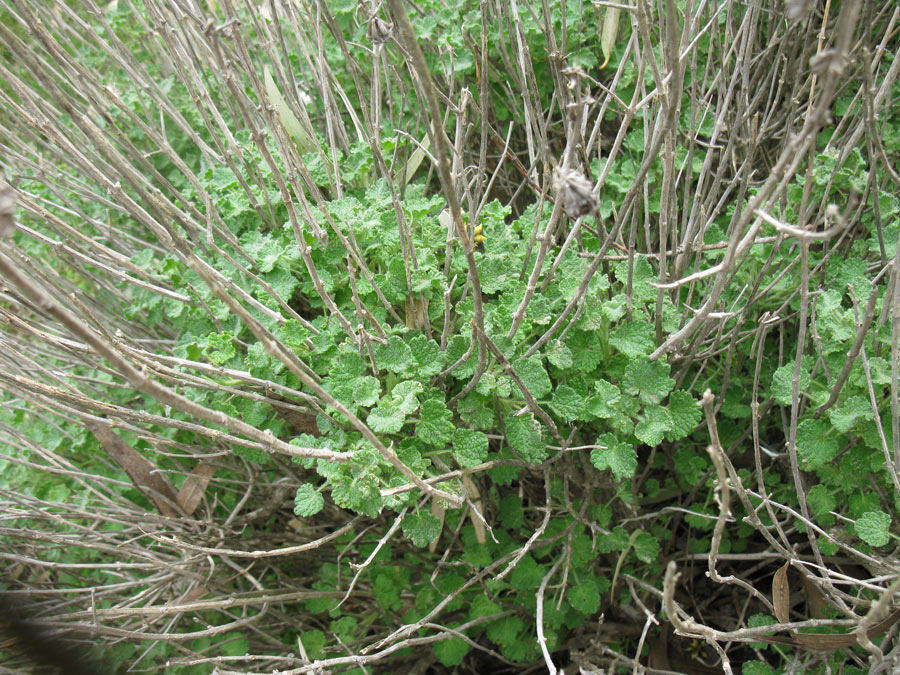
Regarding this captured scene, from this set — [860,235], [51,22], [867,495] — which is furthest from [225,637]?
[860,235]

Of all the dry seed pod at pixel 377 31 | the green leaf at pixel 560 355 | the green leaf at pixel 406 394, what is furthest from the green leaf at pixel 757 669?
the dry seed pod at pixel 377 31

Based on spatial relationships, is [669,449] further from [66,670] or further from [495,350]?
[66,670]

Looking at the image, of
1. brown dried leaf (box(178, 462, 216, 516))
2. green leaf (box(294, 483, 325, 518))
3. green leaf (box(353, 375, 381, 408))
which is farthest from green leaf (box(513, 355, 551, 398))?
brown dried leaf (box(178, 462, 216, 516))

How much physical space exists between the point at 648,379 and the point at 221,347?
2.84ft

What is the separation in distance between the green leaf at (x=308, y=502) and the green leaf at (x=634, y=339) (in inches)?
25.6

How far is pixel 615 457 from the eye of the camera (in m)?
1.40

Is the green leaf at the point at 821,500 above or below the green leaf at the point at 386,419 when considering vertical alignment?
below

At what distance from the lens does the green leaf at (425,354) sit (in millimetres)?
1415

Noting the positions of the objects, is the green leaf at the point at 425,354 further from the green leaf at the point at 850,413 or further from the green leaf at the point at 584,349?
the green leaf at the point at 850,413

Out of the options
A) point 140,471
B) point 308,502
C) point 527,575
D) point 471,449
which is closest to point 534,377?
point 471,449

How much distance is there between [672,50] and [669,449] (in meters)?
1.13

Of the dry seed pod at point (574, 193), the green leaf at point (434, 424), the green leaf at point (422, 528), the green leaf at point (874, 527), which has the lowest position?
the green leaf at point (874, 527)

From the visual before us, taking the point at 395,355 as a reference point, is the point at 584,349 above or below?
below

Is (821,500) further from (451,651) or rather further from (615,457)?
(451,651)
